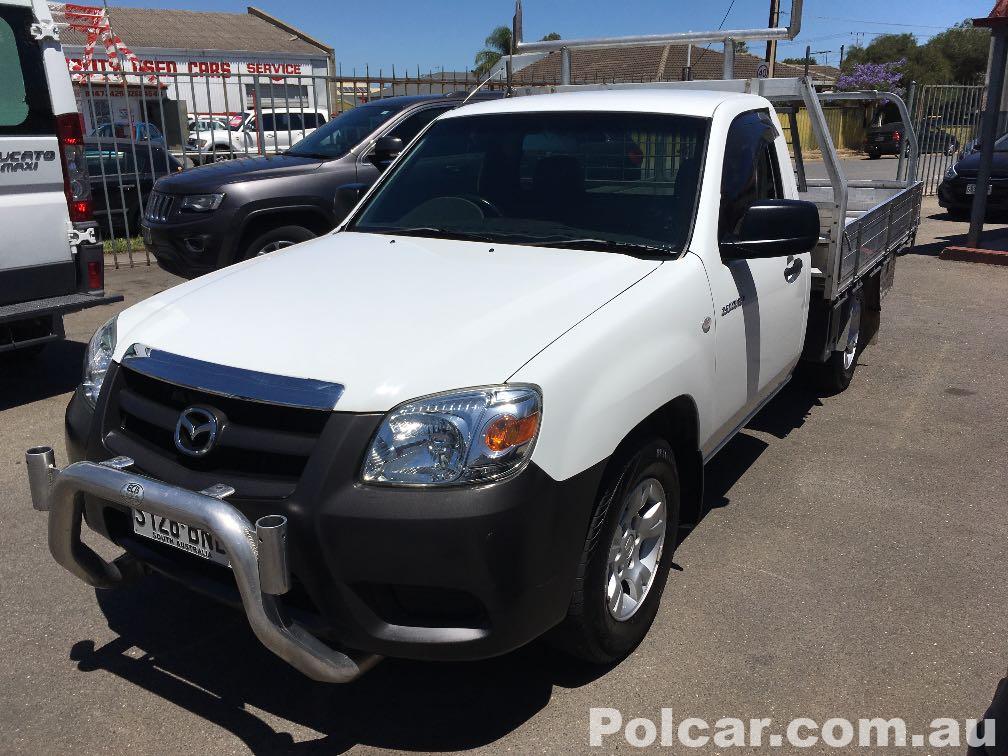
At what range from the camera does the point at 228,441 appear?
8.44 ft

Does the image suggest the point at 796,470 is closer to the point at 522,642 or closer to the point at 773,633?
the point at 773,633

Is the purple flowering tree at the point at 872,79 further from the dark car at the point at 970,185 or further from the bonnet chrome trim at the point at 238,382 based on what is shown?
the bonnet chrome trim at the point at 238,382

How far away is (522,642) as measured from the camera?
251cm

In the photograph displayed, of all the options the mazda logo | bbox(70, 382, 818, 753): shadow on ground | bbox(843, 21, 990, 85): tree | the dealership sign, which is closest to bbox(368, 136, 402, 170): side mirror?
the dealership sign

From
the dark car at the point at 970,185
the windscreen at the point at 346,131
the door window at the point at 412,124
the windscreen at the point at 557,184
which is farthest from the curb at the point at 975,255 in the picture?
the windscreen at the point at 557,184

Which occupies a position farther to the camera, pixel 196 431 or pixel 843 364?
pixel 843 364

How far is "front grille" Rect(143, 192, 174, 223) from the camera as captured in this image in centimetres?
781

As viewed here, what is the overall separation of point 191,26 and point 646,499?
164 ft

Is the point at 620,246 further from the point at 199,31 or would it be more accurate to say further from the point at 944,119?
the point at 199,31

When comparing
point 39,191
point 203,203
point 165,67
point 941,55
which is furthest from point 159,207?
point 941,55

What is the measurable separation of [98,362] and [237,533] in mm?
1150

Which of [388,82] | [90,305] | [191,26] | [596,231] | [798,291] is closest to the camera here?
[596,231]

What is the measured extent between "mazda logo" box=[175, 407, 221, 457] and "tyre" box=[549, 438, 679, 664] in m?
1.12

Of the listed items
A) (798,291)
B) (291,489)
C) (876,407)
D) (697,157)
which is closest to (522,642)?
(291,489)
